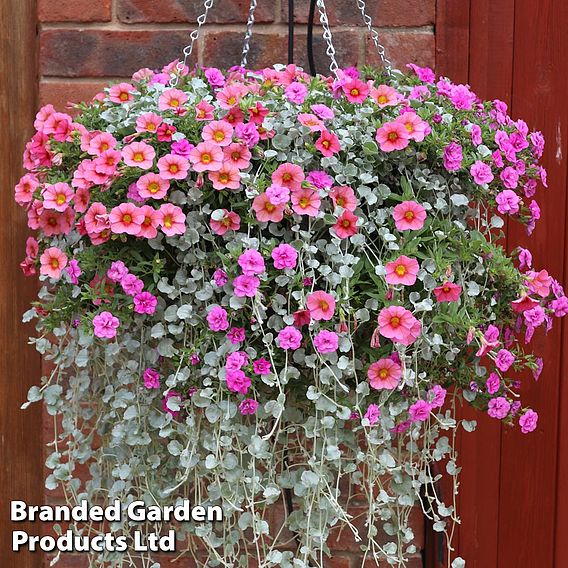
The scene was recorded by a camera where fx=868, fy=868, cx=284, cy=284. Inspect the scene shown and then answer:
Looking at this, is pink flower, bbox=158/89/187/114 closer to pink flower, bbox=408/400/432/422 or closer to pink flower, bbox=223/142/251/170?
pink flower, bbox=223/142/251/170

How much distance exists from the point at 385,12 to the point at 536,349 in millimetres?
707

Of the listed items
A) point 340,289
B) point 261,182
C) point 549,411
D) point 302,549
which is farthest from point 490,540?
point 261,182

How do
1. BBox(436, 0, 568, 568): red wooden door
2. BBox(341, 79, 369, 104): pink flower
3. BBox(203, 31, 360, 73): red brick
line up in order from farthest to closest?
BBox(436, 0, 568, 568): red wooden door
BBox(203, 31, 360, 73): red brick
BBox(341, 79, 369, 104): pink flower

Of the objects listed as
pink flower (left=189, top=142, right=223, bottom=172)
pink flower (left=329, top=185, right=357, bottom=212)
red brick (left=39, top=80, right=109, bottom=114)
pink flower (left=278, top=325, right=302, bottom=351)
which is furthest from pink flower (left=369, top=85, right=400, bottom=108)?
red brick (left=39, top=80, right=109, bottom=114)

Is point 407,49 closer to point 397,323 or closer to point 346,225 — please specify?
point 346,225

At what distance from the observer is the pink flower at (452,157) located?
117 cm

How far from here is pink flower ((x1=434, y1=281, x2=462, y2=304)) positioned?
1.13 metres

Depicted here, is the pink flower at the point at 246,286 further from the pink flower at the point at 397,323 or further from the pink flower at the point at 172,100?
the pink flower at the point at 172,100

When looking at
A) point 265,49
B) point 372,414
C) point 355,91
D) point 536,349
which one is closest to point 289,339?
point 372,414

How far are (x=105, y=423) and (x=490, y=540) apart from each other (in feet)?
2.79

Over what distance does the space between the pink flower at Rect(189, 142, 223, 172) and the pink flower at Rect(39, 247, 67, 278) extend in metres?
0.23

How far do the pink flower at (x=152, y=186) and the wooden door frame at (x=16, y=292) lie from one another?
0.68 m

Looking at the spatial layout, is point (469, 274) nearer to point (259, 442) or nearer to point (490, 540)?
point (259, 442)

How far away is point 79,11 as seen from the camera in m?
1.57
